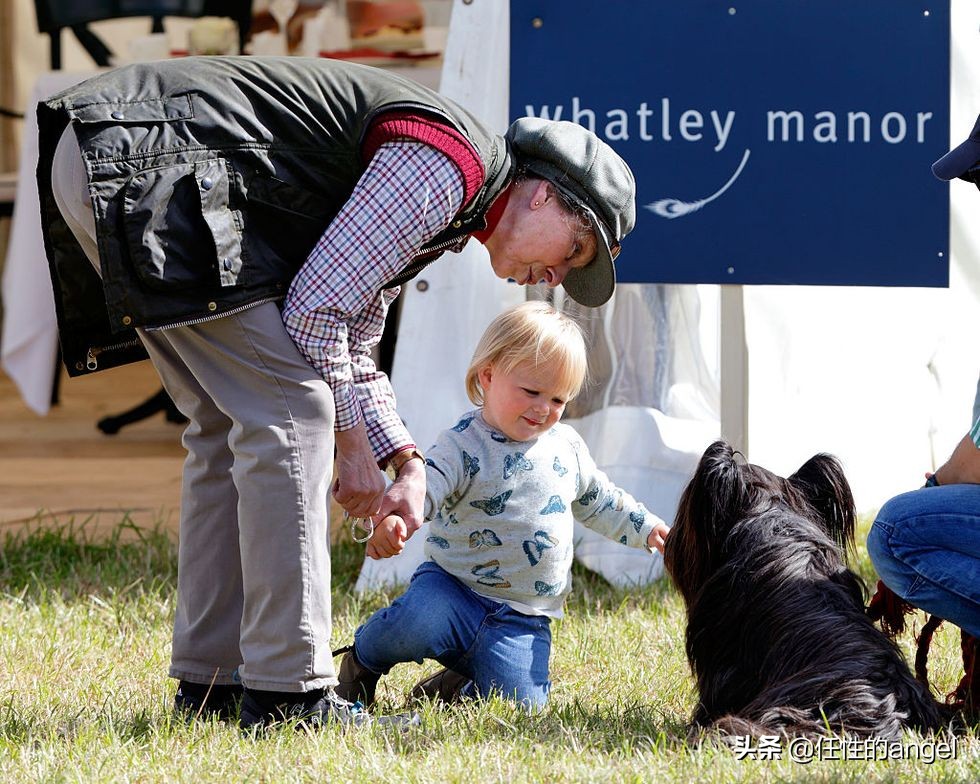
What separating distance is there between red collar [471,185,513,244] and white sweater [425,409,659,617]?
21.6 inches

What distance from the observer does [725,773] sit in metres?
2.22

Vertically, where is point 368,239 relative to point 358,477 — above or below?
above

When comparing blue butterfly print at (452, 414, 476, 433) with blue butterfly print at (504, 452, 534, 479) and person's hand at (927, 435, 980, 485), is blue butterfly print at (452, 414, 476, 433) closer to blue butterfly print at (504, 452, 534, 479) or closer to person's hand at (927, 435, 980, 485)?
blue butterfly print at (504, 452, 534, 479)

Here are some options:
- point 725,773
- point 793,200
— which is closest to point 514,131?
point 725,773

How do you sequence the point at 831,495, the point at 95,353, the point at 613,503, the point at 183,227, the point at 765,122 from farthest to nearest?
the point at 765,122, the point at 613,503, the point at 831,495, the point at 95,353, the point at 183,227

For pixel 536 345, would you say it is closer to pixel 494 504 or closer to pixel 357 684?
pixel 494 504

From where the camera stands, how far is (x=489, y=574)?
292 centimetres

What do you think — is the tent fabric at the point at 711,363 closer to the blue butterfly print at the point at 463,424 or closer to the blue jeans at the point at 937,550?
the blue butterfly print at the point at 463,424

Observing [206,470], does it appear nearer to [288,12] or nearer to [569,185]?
[569,185]

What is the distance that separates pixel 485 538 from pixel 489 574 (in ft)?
0.26

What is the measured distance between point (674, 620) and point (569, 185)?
151cm


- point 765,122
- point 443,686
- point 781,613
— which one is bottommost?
point 443,686

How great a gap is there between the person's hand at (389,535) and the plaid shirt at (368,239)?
0.29 m

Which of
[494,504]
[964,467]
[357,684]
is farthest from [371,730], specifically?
[964,467]
